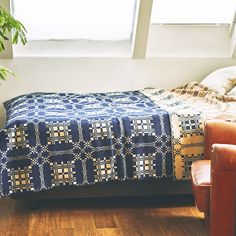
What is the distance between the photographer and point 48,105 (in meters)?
3.28

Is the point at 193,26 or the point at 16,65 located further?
the point at 193,26

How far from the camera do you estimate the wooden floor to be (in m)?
2.65

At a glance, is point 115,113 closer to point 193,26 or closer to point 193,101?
point 193,101

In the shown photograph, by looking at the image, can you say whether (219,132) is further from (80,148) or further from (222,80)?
(222,80)

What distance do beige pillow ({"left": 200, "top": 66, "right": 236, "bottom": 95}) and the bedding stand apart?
56 centimetres

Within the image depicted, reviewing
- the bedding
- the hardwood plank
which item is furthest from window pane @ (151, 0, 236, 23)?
the hardwood plank

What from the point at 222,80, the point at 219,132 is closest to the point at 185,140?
the point at 219,132

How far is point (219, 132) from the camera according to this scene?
8.77 feet

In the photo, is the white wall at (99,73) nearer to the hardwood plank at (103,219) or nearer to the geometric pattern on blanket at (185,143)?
the geometric pattern on blanket at (185,143)

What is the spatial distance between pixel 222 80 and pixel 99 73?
3.37ft

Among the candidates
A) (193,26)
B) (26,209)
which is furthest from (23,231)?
(193,26)

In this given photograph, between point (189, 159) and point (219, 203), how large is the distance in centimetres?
77

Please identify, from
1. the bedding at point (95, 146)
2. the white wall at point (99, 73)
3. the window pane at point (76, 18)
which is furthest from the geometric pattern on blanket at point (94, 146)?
the window pane at point (76, 18)

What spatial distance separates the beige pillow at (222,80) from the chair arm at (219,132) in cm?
98
